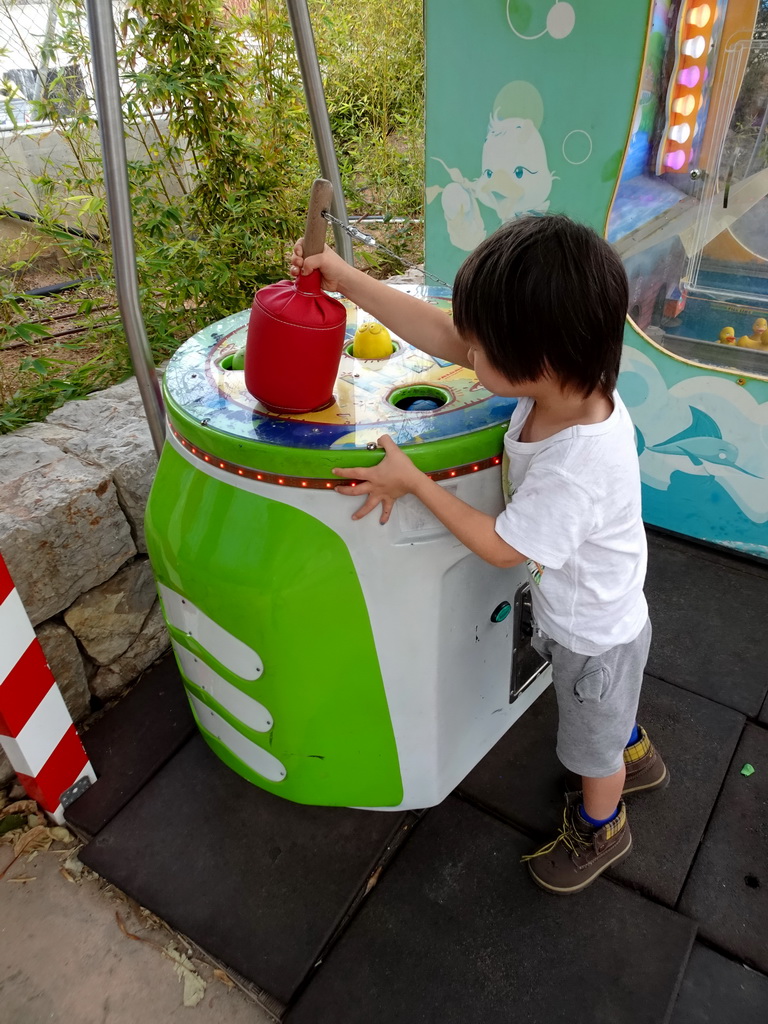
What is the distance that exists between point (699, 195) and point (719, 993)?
153 centimetres

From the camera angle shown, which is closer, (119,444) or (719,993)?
(719,993)

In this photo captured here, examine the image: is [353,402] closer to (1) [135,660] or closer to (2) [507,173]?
(1) [135,660]

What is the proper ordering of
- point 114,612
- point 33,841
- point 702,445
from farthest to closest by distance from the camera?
point 702,445, point 114,612, point 33,841

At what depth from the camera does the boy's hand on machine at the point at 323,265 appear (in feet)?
3.13

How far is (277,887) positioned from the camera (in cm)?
118

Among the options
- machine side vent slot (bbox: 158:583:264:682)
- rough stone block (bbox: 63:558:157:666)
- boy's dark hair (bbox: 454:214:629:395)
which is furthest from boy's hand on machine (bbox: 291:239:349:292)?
rough stone block (bbox: 63:558:157:666)

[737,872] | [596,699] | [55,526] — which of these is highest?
[55,526]

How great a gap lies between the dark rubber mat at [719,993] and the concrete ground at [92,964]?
62 centimetres

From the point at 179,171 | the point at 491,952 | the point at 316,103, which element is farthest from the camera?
the point at 179,171

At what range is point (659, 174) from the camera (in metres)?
1.63

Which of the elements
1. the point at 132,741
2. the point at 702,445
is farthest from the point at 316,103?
the point at 132,741

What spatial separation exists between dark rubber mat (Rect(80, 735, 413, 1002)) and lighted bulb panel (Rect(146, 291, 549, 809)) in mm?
77

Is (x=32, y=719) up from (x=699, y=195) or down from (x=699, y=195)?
down

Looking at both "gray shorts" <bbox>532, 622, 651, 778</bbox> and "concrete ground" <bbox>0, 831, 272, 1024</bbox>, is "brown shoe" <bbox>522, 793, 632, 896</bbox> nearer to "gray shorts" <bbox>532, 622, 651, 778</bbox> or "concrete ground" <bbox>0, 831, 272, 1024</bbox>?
"gray shorts" <bbox>532, 622, 651, 778</bbox>
